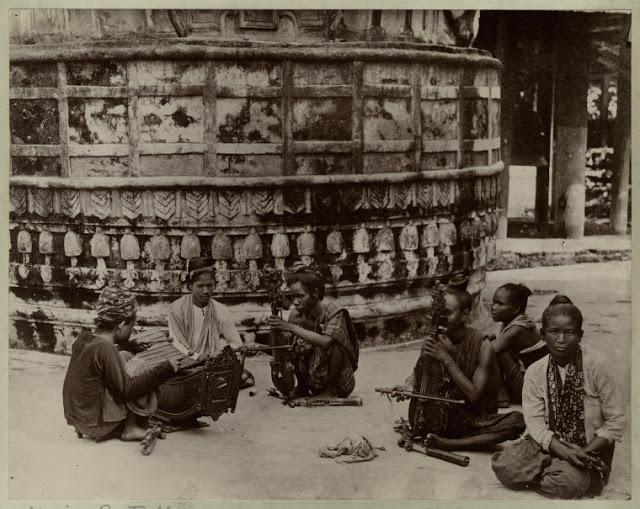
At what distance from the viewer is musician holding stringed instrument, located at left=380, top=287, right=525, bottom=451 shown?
5.62m

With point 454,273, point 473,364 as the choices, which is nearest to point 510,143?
point 454,273

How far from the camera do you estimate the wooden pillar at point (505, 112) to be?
513 inches

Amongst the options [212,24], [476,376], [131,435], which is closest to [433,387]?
[476,376]

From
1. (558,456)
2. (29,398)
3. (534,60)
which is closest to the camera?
(558,456)

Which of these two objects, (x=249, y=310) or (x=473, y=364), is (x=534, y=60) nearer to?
(x=249, y=310)

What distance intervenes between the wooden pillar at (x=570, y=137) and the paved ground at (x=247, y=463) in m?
6.69

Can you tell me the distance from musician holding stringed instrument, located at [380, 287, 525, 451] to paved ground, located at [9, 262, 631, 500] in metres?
0.16

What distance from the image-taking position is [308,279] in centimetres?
674

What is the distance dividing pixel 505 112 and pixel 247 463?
909 centimetres

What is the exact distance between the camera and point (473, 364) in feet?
18.6

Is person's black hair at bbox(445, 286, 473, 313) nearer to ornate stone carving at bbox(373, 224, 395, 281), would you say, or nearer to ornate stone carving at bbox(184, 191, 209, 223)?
ornate stone carving at bbox(373, 224, 395, 281)

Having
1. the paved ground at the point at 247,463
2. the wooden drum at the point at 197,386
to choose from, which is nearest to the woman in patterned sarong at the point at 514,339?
the paved ground at the point at 247,463

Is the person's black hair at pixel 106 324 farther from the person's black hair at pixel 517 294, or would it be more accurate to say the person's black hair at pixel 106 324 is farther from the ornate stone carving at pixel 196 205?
the person's black hair at pixel 517 294

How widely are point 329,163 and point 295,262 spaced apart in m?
0.95
